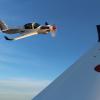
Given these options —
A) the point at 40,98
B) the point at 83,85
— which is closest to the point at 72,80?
the point at 83,85

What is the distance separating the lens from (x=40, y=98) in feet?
40.7

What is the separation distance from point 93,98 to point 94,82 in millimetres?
1482

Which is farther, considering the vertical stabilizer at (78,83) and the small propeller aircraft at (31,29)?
the small propeller aircraft at (31,29)

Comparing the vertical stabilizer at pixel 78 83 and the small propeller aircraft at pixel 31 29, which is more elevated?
the vertical stabilizer at pixel 78 83

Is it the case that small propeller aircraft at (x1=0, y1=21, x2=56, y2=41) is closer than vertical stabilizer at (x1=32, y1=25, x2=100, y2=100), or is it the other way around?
vertical stabilizer at (x1=32, y1=25, x2=100, y2=100)

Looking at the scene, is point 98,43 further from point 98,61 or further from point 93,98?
point 93,98

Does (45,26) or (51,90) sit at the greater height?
(51,90)

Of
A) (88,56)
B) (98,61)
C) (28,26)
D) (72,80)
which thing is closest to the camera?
(72,80)

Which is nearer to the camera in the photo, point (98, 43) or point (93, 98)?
point (93, 98)

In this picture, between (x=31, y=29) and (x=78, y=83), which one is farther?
(x=31, y=29)

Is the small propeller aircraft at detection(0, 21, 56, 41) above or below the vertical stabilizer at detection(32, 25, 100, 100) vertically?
below

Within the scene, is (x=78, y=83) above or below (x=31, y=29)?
above

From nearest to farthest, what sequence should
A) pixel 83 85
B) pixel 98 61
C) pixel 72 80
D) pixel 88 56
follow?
pixel 83 85, pixel 72 80, pixel 98 61, pixel 88 56

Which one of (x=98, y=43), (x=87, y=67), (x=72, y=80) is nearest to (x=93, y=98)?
(x=72, y=80)
